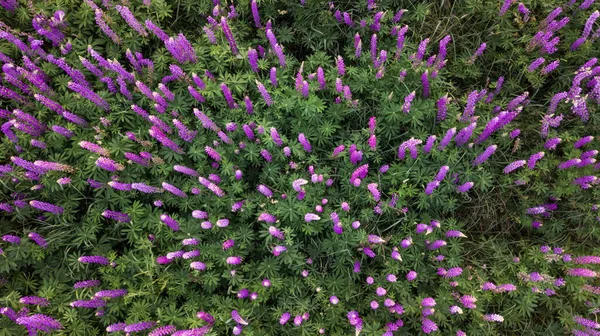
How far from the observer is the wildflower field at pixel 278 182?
4.69 meters

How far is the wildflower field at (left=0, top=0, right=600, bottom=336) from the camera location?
4.69 metres

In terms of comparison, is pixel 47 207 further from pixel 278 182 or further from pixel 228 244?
pixel 278 182

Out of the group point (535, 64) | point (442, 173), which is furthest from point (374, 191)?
point (535, 64)

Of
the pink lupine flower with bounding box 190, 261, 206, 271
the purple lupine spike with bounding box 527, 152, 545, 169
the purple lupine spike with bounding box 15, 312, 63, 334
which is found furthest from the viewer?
the purple lupine spike with bounding box 527, 152, 545, 169

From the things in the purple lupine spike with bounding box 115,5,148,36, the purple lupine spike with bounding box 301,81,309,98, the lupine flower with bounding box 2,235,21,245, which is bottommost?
the purple lupine spike with bounding box 301,81,309,98

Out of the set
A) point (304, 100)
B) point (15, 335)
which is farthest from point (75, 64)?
point (15, 335)

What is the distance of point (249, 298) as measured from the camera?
4832 millimetres

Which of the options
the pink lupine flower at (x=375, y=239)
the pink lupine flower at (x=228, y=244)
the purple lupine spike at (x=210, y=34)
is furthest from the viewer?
the purple lupine spike at (x=210, y=34)

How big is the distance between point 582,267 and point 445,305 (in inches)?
75.6

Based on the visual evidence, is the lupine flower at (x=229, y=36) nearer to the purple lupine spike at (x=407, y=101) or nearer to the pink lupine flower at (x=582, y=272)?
the purple lupine spike at (x=407, y=101)

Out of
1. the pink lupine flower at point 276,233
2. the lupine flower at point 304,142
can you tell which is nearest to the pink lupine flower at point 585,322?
the pink lupine flower at point 276,233

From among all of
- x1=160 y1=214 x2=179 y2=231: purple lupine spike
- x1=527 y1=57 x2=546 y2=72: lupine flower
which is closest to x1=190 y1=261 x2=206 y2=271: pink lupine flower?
x1=160 y1=214 x2=179 y2=231: purple lupine spike

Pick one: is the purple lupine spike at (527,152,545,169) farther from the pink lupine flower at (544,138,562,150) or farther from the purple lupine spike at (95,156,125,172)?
the purple lupine spike at (95,156,125,172)

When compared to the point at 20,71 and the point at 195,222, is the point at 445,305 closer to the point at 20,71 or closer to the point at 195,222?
the point at 195,222
